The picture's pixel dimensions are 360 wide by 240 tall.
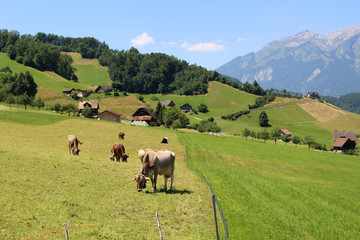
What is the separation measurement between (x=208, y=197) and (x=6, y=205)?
11.7 meters

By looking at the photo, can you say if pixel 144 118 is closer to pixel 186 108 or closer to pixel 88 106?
pixel 88 106

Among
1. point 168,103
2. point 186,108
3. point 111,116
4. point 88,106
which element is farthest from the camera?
point 168,103

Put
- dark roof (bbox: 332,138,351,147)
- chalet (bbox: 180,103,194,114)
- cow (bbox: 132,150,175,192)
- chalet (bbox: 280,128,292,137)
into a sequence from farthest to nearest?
chalet (bbox: 180,103,194,114) → chalet (bbox: 280,128,292,137) → dark roof (bbox: 332,138,351,147) → cow (bbox: 132,150,175,192)

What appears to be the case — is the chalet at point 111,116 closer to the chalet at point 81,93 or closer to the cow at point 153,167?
the chalet at point 81,93

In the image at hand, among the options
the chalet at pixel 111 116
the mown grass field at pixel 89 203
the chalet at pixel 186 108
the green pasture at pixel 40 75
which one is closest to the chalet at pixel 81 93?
the green pasture at pixel 40 75

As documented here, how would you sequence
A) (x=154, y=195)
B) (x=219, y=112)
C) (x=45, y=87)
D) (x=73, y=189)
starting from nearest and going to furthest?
(x=73, y=189)
(x=154, y=195)
(x=45, y=87)
(x=219, y=112)

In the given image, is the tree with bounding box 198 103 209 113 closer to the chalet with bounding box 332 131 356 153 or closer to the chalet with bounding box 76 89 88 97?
the chalet with bounding box 76 89 88 97

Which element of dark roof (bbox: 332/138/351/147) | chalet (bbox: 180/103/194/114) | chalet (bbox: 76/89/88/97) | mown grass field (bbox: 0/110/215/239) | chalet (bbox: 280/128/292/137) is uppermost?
chalet (bbox: 76/89/88/97)

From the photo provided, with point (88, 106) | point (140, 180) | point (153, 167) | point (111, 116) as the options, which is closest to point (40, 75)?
point (88, 106)

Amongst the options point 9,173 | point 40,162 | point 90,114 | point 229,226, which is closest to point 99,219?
point 229,226

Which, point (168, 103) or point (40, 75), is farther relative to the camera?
point (168, 103)

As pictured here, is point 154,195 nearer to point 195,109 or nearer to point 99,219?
point 99,219

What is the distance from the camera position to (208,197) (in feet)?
60.3

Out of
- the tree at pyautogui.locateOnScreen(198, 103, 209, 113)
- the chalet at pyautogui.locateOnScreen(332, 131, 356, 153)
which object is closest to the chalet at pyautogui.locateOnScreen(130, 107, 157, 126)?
the chalet at pyautogui.locateOnScreen(332, 131, 356, 153)
